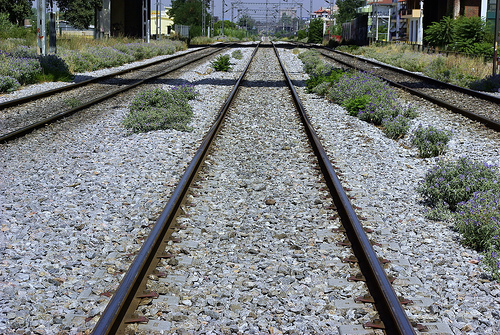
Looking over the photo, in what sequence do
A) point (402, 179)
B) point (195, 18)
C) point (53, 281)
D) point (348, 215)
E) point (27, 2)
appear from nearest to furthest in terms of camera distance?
point (53, 281), point (348, 215), point (402, 179), point (27, 2), point (195, 18)

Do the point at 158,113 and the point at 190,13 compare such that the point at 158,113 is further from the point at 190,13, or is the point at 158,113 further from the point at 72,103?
the point at 190,13

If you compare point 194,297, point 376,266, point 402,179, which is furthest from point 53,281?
point 402,179

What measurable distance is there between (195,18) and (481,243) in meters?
95.4

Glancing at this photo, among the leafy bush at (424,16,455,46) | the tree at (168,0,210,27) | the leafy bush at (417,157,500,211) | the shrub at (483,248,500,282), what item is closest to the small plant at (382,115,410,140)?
the leafy bush at (417,157,500,211)

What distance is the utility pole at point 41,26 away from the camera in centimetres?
2302

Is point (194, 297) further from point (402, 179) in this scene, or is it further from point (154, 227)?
point (402, 179)

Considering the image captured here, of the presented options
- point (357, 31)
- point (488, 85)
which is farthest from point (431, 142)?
point (357, 31)

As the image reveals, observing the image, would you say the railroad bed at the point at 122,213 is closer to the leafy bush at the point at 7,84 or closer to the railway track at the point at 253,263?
the railway track at the point at 253,263

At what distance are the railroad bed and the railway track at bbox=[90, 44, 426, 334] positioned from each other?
0.33 ft

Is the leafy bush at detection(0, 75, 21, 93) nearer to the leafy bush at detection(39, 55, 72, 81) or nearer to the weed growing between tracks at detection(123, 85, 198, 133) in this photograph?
the leafy bush at detection(39, 55, 72, 81)

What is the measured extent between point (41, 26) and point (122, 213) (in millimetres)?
19576

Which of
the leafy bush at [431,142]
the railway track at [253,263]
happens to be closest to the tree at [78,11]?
the leafy bush at [431,142]

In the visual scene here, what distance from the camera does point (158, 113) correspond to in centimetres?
1150

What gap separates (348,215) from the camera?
6031 mm
